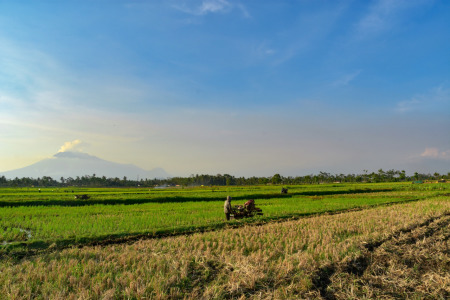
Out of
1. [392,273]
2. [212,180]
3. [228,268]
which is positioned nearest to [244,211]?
[228,268]

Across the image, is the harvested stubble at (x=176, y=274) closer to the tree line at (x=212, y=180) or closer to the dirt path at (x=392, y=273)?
the dirt path at (x=392, y=273)

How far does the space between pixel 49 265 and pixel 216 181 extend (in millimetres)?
112785

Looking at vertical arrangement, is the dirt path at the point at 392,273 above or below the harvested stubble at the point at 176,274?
below

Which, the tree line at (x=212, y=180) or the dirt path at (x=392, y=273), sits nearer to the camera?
the dirt path at (x=392, y=273)

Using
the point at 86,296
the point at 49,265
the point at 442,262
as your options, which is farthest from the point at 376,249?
the point at 49,265

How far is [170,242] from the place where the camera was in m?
7.55

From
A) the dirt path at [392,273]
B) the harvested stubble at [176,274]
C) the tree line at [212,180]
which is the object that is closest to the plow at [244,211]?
the harvested stubble at [176,274]

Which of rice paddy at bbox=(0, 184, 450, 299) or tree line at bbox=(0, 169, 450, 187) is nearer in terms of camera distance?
rice paddy at bbox=(0, 184, 450, 299)

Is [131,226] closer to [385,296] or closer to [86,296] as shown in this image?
[86,296]

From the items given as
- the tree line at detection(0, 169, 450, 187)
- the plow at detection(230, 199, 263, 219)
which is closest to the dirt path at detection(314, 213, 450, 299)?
the plow at detection(230, 199, 263, 219)

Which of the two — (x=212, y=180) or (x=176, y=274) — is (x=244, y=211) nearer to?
(x=176, y=274)

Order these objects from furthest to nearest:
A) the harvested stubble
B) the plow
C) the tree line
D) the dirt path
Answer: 1. the tree line
2. the plow
3. the dirt path
4. the harvested stubble

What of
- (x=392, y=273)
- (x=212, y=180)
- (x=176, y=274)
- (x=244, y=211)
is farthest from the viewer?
(x=212, y=180)

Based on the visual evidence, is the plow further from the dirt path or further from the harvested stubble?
the dirt path
